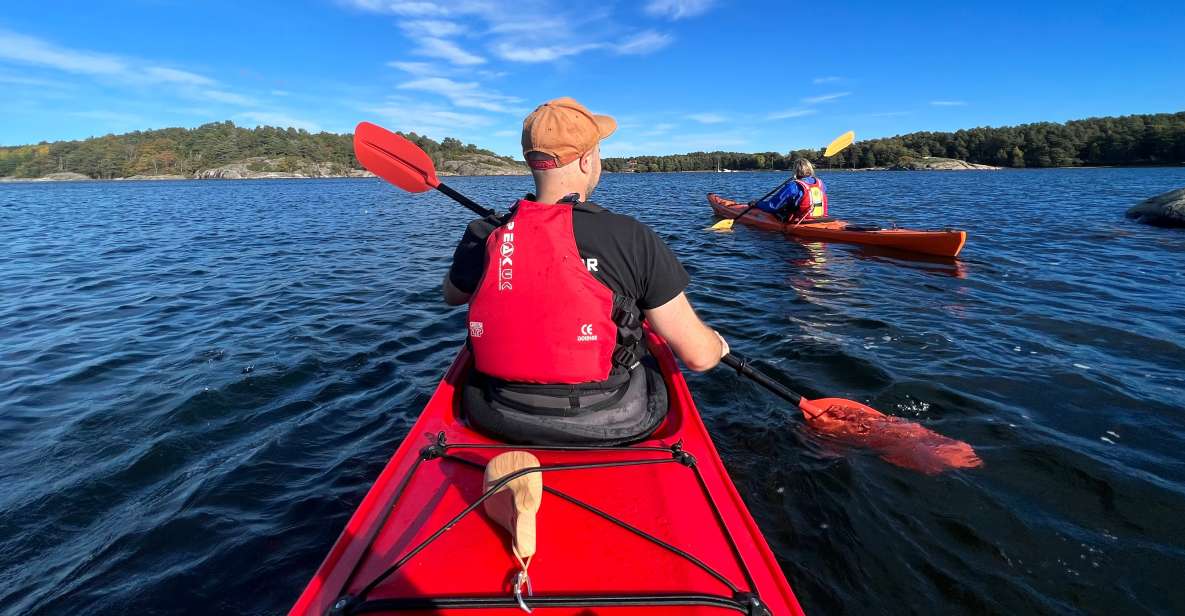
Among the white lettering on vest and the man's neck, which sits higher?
the man's neck

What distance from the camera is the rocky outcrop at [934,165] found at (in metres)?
96.4

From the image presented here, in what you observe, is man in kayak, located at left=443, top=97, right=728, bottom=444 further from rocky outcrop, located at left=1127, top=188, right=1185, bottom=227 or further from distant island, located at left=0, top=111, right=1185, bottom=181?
distant island, located at left=0, top=111, right=1185, bottom=181

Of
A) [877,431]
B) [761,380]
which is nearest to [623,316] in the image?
[761,380]

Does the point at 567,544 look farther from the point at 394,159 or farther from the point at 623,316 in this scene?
the point at 394,159

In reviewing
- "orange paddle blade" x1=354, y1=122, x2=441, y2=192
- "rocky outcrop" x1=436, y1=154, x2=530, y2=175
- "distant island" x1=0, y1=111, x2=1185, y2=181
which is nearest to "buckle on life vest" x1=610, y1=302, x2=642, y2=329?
"orange paddle blade" x1=354, y1=122, x2=441, y2=192

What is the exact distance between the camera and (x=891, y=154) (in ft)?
350

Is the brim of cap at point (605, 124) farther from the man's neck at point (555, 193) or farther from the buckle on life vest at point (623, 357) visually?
the buckle on life vest at point (623, 357)

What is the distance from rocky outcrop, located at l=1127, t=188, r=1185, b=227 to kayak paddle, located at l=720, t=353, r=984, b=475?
718 inches

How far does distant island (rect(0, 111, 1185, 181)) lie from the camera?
278 ft

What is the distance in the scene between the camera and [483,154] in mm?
187000

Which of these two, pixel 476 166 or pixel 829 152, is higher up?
pixel 476 166

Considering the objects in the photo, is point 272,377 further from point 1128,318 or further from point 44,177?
point 44,177

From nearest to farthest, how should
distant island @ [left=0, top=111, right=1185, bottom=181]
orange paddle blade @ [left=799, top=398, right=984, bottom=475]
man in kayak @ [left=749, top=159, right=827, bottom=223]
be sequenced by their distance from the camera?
orange paddle blade @ [left=799, top=398, right=984, bottom=475] → man in kayak @ [left=749, top=159, right=827, bottom=223] → distant island @ [left=0, top=111, right=1185, bottom=181]

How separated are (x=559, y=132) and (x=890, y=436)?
145 inches
